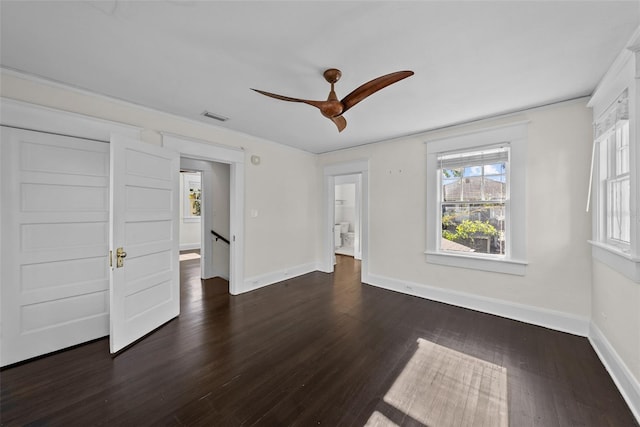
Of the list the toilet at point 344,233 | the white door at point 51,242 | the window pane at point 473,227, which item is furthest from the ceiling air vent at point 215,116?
the toilet at point 344,233

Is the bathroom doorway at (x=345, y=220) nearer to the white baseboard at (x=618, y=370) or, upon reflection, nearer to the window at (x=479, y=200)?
the window at (x=479, y=200)

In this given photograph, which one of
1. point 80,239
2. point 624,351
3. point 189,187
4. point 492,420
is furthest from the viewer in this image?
point 189,187

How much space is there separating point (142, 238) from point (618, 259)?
4227 mm

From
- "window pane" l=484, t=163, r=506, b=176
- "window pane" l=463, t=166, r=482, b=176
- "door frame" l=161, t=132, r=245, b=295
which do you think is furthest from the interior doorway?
"window pane" l=484, t=163, r=506, b=176

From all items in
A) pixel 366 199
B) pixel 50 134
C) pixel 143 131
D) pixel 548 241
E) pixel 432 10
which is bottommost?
pixel 548 241

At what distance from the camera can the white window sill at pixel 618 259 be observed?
1.64 m

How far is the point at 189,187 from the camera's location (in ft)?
26.2

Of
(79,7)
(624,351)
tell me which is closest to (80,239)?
(79,7)

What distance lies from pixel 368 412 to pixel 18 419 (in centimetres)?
221

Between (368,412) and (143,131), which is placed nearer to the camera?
(368,412)

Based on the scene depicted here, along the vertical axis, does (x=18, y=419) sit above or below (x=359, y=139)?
below

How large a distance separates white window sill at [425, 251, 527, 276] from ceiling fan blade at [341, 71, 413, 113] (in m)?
2.58

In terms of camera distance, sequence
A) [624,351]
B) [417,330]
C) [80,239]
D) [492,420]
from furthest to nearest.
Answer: [417,330] < [80,239] < [624,351] < [492,420]

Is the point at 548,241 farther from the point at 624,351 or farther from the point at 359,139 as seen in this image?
the point at 359,139
